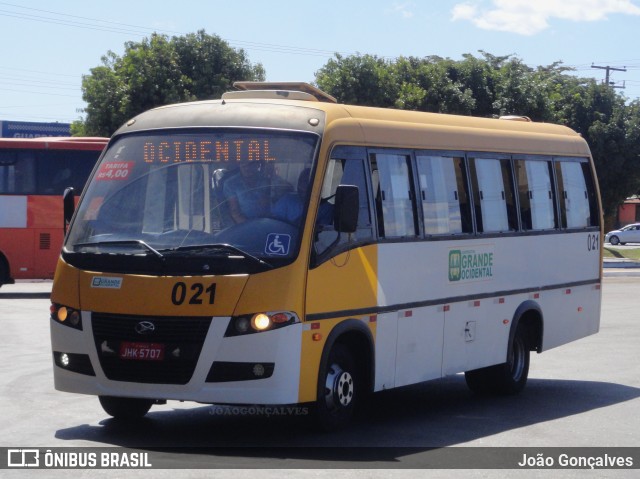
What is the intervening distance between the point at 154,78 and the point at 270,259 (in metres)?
35.4

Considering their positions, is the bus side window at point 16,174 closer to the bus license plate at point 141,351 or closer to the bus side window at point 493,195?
the bus side window at point 493,195

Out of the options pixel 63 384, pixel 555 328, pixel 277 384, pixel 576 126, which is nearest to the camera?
pixel 277 384

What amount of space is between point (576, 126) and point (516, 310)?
43156 mm

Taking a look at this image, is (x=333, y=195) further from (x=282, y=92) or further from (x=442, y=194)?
(x=442, y=194)

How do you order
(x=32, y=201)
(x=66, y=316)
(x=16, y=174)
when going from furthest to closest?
1. (x=16, y=174)
2. (x=32, y=201)
3. (x=66, y=316)

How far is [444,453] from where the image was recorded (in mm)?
9359

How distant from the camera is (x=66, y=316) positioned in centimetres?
991

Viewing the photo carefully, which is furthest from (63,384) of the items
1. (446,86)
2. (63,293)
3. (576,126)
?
(576,126)

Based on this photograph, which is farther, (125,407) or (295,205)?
(125,407)

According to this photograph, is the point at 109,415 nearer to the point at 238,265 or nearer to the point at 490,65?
the point at 238,265

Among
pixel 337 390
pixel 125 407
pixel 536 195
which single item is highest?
pixel 536 195

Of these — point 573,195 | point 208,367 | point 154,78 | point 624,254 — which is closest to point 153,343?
point 208,367

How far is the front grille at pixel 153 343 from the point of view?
30.6ft

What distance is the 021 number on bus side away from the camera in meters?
9.27
